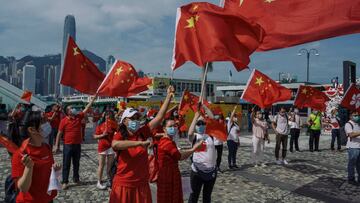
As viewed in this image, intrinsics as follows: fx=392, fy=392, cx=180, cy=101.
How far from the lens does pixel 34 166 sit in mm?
3775

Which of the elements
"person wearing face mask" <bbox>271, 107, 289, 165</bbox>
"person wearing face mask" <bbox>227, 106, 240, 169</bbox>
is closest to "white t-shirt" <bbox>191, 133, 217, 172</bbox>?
"person wearing face mask" <bbox>227, 106, 240, 169</bbox>

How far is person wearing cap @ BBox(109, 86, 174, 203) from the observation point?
14.7 feet

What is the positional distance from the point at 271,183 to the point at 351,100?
4483mm

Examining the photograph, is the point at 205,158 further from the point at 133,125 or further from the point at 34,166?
the point at 34,166

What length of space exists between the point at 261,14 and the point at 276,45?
691 millimetres

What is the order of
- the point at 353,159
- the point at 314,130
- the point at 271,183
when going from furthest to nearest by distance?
the point at 314,130
the point at 353,159
the point at 271,183

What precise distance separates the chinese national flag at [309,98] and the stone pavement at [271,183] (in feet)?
6.53

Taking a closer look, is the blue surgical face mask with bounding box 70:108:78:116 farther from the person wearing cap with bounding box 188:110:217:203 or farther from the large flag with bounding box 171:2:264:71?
the person wearing cap with bounding box 188:110:217:203

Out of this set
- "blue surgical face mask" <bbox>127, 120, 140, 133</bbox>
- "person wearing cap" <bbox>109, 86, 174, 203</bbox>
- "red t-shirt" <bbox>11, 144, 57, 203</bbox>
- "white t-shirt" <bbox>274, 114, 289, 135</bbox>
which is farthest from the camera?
"white t-shirt" <bbox>274, 114, 289, 135</bbox>

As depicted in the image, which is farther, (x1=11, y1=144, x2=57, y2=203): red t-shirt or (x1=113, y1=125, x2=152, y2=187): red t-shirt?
(x1=113, y1=125, x2=152, y2=187): red t-shirt

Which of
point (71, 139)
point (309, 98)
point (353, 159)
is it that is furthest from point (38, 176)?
point (309, 98)

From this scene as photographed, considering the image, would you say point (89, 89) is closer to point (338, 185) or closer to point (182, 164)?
point (182, 164)

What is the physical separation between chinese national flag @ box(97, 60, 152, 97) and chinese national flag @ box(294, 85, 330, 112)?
5790mm

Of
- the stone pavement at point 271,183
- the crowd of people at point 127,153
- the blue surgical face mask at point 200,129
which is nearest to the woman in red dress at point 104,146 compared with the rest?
the crowd of people at point 127,153
